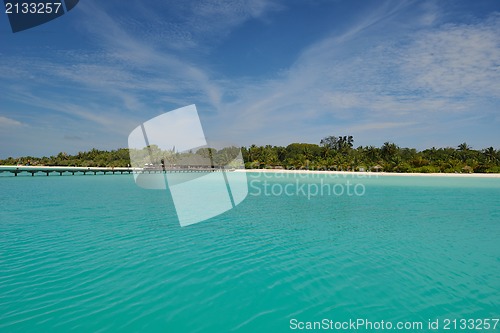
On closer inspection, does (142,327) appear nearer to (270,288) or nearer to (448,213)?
(270,288)

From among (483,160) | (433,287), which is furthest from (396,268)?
(483,160)

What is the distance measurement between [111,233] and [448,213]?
17.7 meters

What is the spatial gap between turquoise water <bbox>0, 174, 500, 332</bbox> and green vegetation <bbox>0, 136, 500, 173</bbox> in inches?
2547

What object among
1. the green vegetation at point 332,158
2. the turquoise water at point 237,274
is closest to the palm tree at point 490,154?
the green vegetation at point 332,158

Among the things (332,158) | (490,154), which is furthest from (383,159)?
(490,154)

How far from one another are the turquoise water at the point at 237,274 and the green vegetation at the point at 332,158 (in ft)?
212

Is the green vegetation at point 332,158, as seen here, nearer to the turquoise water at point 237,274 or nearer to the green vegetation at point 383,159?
the green vegetation at point 383,159

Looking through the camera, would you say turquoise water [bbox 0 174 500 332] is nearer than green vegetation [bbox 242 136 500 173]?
Yes

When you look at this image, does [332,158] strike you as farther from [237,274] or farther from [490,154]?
[237,274]

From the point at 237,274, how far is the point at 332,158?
270 ft

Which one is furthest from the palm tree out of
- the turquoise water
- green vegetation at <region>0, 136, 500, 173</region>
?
the turquoise water

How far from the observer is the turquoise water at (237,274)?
5.68 m

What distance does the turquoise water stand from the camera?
18.6ft

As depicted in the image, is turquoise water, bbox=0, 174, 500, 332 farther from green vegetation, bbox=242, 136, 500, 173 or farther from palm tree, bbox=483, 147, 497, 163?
palm tree, bbox=483, 147, 497, 163
